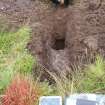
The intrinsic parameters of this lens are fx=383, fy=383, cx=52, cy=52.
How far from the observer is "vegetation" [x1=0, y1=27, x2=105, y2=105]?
3.32m

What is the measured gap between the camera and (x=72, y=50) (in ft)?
13.0

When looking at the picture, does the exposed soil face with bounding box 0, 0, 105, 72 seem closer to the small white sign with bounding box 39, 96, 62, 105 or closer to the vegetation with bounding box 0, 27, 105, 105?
the vegetation with bounding box 0, 27, 105, 105

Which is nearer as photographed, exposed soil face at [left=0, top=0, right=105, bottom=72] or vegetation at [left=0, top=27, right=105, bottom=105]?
vegetation at [left=0, top=27, right=105, bottom=105]

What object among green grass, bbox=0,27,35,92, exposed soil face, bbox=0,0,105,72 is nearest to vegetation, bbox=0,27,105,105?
green grass, bbox=0,27,35,92

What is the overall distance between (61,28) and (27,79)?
3.17 ft

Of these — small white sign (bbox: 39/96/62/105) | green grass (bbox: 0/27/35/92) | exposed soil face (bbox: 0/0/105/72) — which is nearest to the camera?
small white sign (bbox: 39/96/62/105)

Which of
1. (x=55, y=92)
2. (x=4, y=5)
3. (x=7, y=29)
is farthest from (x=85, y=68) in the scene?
(x=4, y=5)

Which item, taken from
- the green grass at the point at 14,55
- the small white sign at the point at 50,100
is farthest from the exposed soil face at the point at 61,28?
the small white sign at the point at 50,100

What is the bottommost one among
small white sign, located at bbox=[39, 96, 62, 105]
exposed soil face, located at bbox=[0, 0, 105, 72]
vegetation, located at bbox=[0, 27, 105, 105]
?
small white sign, located at bbox=[39, 96, 62, 105]

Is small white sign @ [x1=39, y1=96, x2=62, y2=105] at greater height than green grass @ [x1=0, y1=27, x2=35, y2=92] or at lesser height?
lesser

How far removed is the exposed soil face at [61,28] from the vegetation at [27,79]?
0.16m

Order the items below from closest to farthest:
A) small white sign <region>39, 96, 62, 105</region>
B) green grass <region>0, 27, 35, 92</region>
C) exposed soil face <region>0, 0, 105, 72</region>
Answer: small white sign <region>39, 96, 62, 105</region> → green grass <region>0, 27, 35, 92</region> → exposed soil face <region>0, 0, 105, 72</region>

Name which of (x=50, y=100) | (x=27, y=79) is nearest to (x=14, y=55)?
(x=27, y=79)

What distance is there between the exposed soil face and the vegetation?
0.16 meters
